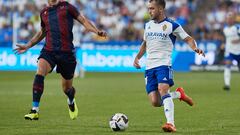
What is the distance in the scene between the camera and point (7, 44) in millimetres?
35969

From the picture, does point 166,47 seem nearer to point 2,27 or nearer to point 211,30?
point 211,30

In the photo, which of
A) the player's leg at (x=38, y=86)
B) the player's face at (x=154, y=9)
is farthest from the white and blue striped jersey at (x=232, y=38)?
the player's face at (x=154, y=9)

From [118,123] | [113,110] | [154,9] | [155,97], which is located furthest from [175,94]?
[113,110]

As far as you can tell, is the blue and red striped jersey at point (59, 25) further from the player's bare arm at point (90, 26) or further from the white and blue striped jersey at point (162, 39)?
the white and blue striped jersey at point (162, 39)

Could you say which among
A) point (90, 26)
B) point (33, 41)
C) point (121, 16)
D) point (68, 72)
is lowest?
point (68, 72)

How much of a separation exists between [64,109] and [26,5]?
24507 mm

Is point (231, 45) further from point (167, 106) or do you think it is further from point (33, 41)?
point (167, 106)

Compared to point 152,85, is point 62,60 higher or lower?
higher

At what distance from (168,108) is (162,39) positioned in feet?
3.97

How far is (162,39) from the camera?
11547 millimetres

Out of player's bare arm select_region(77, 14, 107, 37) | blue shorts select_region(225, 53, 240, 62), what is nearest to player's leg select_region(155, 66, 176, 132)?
player's bare arm select_region(77, 14, 107, 37)

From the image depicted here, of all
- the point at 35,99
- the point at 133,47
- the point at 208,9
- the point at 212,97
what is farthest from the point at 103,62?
the point at 35,99

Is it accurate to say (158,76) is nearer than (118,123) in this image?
No

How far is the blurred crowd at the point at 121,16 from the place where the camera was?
37.4 metres
